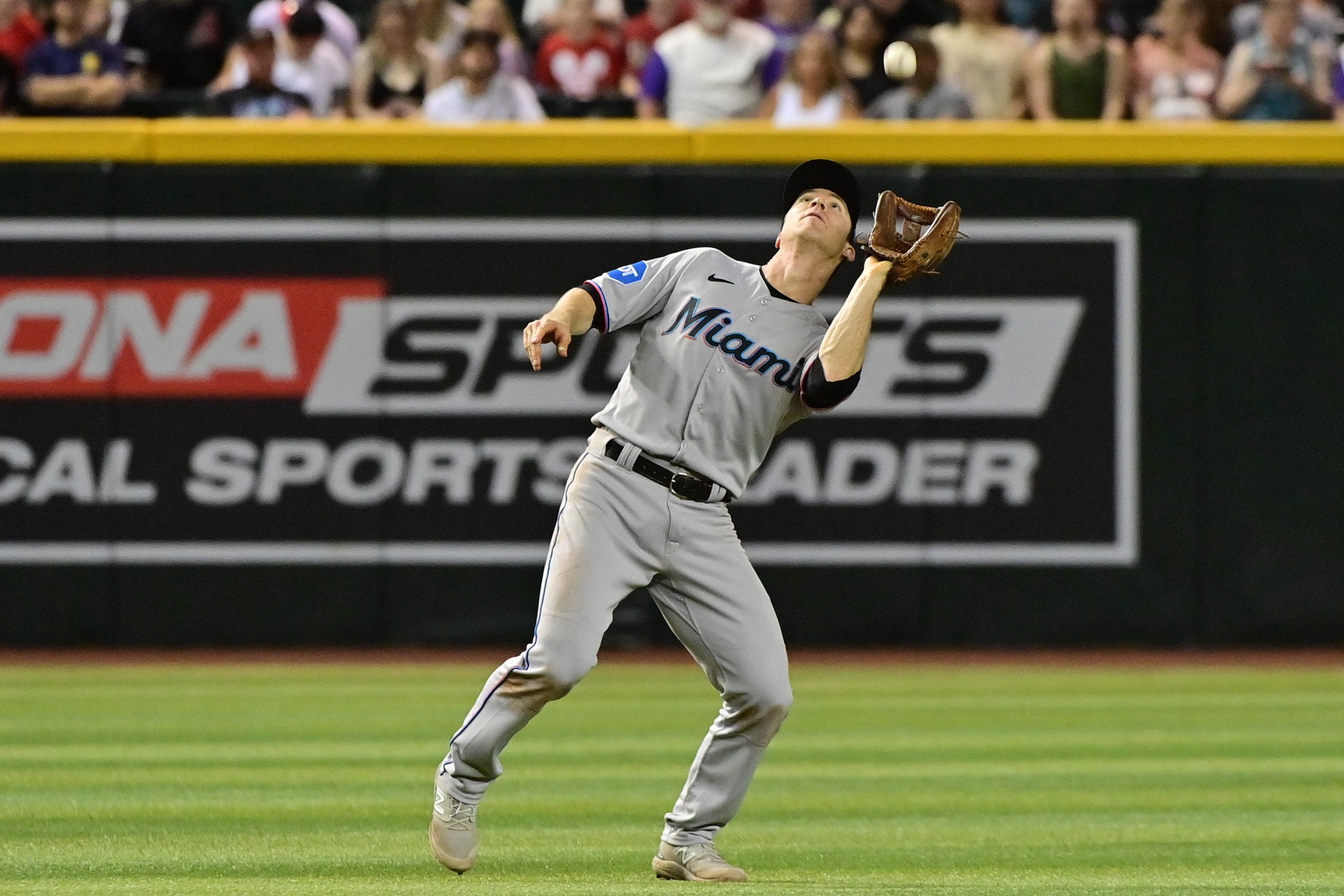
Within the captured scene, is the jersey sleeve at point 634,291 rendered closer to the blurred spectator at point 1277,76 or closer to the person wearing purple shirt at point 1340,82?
the blurred spectator at point 1277,76

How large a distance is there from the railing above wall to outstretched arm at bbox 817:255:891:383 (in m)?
6.17

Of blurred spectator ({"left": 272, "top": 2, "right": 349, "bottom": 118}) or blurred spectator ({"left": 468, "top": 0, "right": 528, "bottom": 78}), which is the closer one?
blurred spectator ({"left": 272, "top": 2, "right": 349, "bottom": 118})

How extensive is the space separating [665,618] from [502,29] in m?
8.13

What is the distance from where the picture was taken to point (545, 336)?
17.7ft

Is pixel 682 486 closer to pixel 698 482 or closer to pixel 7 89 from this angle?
pixel 698 482

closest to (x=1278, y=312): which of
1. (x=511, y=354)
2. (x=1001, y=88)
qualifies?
(x=1001, y=88)

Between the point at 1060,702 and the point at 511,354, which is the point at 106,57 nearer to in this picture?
the point at 511,354

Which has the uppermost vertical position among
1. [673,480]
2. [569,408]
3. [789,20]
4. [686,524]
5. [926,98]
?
[789,20]

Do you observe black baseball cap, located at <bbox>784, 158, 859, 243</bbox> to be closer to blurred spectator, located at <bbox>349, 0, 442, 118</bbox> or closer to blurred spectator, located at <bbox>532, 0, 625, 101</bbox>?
blurred spectator, located at <bbox>349, 0, 442, 118</bbox>

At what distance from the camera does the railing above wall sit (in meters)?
11.7

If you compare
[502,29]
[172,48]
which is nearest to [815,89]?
[502,29]

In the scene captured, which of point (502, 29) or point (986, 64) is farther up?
point (502, 29)

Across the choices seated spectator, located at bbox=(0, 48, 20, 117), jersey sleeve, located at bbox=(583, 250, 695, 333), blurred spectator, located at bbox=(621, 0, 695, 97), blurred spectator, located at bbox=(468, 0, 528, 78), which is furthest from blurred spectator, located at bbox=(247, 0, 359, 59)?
jersey sleeve, located at bbox=(583, 250, 695, 333)

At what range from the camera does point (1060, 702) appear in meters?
10.2
